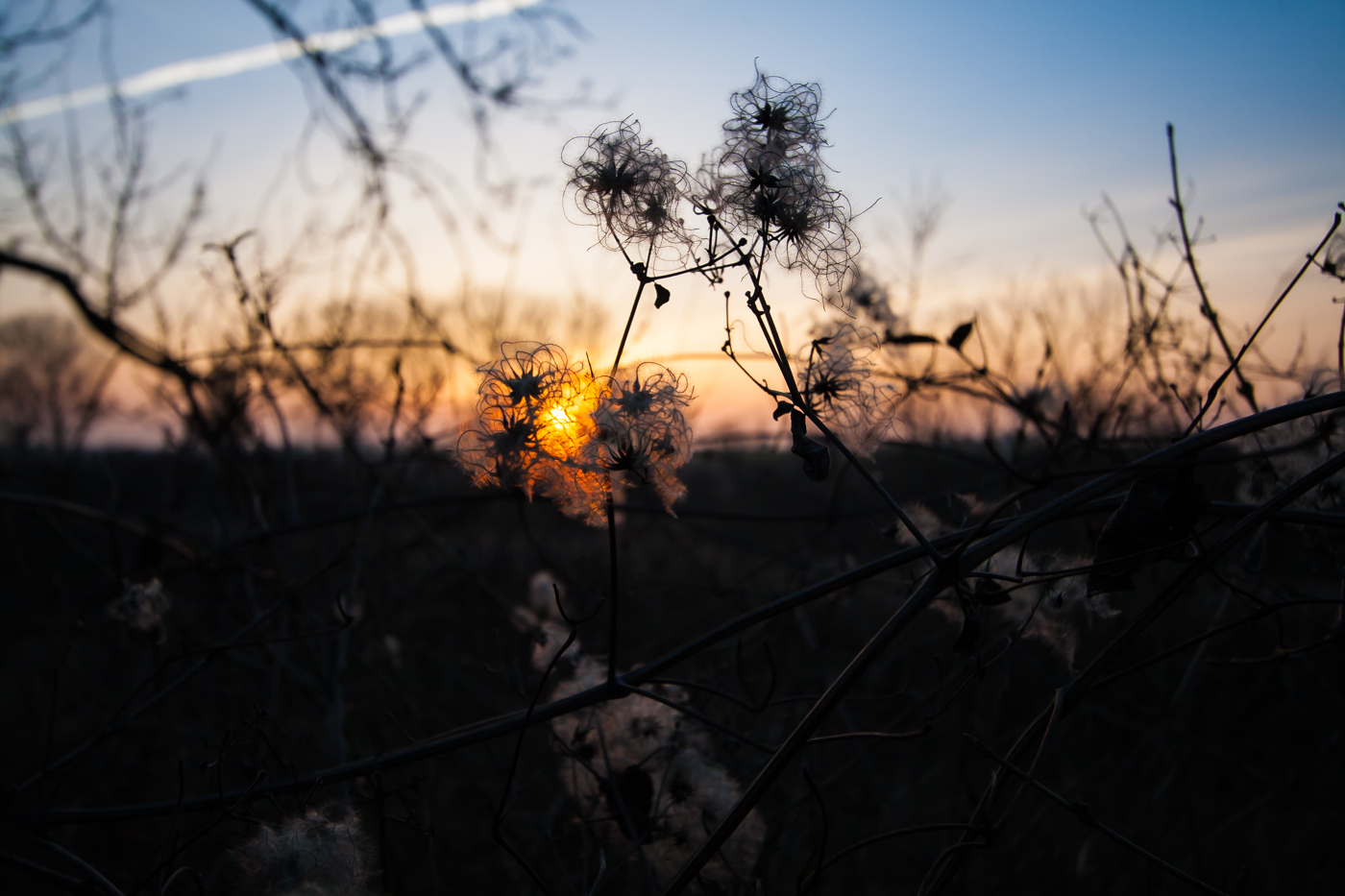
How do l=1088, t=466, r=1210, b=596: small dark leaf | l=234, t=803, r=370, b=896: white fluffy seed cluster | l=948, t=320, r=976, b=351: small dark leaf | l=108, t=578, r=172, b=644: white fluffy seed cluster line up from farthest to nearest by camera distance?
l=108, t=578, r=172, b=644: white fluffy seed cluster → l=948, t=320, r=976, b=351: small dark leaf → l=234, t=803, r=370, b=896: white fluffy seed cluster → l=1088, t=466, r=1210, b=596: small dark leaf

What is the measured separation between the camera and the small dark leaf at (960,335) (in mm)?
1883

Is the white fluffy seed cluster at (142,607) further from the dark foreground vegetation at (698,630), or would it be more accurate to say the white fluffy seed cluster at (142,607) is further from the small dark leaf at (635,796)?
the small dark leaf at (635,796)

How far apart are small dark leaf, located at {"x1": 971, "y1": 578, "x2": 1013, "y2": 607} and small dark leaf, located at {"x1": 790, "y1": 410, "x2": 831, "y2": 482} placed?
290 mm

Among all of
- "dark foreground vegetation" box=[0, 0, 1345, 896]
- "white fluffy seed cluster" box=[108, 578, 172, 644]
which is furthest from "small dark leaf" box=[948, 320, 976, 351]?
"white fluffy seed cluster" box=[108, 578, 172, 644]

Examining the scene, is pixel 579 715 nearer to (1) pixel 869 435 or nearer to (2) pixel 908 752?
(1) pixel 869 435

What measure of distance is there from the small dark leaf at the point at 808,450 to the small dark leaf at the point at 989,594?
29 centimetres

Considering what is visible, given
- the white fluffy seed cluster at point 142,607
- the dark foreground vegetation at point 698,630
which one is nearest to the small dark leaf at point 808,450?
the dark foreground vegetation at point 698,630

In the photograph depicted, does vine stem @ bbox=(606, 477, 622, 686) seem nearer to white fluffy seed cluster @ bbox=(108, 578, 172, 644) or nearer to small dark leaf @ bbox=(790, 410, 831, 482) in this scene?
small dark leaf @ bbox=(790, 410, 831, 482)

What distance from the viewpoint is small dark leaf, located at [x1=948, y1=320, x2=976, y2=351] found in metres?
1.88

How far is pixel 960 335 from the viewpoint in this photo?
1.89 m

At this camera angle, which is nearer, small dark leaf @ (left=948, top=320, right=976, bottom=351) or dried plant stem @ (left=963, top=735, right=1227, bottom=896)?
dried plant stem @ (left=963, top=735, right=1227, bottom=896)

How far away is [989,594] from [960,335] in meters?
0.98

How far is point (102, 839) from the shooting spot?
3.49 m

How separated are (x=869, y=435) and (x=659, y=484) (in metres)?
0.44
